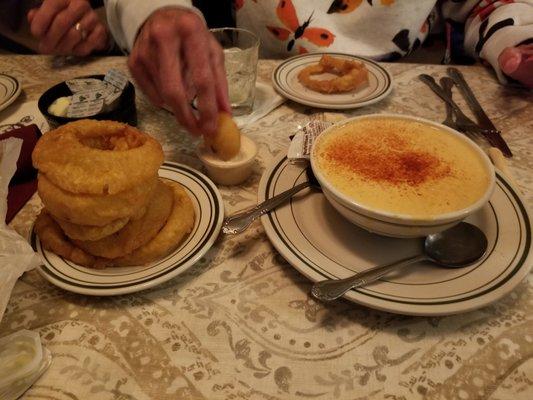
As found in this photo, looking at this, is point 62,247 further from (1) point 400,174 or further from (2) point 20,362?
(1) point 400,174

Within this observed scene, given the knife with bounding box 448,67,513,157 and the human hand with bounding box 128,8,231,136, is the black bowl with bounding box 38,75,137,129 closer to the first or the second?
the human hand with bounding box 128,8,231,136

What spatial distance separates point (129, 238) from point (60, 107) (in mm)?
588

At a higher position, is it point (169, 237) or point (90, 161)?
point (90, 161)

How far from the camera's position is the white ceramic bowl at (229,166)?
105cm

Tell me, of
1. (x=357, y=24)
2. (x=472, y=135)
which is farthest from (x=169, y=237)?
(x=357, y=24)

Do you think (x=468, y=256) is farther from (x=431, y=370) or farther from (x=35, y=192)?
(x=35, y=192)

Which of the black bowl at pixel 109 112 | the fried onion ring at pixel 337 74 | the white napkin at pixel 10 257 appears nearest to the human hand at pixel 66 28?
the black bowl at pixel 109 112

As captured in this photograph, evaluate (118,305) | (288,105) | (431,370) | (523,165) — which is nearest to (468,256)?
(431,370)

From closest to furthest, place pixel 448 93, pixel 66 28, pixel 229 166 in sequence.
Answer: pixel 229 166 → pixel 448 93 → pixel 66 28

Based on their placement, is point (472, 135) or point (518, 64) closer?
point (472, 135)

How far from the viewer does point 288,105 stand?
1.44 m

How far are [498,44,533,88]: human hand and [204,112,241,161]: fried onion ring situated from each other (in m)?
0.98

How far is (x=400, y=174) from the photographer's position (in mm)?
893

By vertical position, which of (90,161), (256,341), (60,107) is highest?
(90,161)
